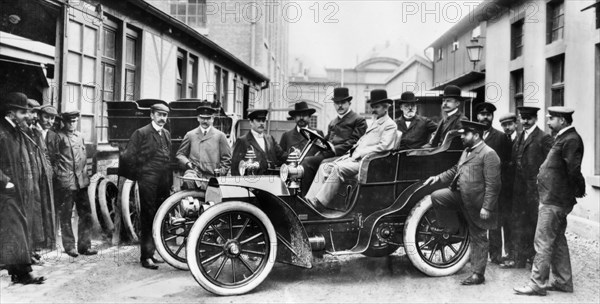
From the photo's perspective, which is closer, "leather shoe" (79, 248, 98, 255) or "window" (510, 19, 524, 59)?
"leather shoe" (79, 248, 98, 255)

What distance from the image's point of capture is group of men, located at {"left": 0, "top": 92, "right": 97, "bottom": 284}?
3.77m

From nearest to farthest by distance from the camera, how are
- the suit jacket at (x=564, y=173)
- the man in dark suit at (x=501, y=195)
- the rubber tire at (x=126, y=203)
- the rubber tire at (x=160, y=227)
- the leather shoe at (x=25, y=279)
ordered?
the suit jacket at (x=564, y=173), the leather shoe at (x=25, y=279), the rubber tire at (x=160, y=227), the man in dark suit at (x=501, y=195), the rubber tire at (x=126, y=203)

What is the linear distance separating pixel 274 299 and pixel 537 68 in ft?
16.7

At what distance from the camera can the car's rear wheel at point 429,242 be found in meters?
4.21

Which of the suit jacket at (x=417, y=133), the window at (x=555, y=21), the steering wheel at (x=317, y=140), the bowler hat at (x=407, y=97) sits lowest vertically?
the steering wheel at (x=317, y=140)

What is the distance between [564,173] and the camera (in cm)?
377

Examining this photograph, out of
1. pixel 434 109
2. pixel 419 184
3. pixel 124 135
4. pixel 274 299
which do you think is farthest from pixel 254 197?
pixel 434 109

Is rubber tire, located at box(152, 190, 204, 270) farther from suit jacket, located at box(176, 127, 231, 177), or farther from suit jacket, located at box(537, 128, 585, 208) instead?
suit jacket, located at box(537, 128, 585, 208)

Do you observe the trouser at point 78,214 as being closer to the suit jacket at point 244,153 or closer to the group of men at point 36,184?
the group of men at point 36,184

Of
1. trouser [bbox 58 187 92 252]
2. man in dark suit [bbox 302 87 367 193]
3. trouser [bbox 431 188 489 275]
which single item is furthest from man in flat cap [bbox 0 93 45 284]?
trouser [bbox 431 188 489 275]

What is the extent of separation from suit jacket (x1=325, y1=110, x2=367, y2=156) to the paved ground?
1.09 m

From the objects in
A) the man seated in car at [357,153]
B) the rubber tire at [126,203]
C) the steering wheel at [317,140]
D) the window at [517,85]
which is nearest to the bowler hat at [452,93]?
the man seated in car at [357,153]

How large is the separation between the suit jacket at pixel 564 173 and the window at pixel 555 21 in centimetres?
350

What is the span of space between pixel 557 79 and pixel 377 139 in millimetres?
3395
